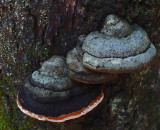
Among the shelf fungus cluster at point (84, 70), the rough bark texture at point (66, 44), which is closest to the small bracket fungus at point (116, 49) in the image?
the shelf fungus cluster at point (84, 70)

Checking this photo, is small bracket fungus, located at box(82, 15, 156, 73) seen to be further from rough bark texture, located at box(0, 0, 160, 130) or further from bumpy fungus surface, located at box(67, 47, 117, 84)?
rough bark texture, located at box(0, 0, 160, 130)

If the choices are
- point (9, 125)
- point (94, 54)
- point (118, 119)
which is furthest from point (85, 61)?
point (9, 125)

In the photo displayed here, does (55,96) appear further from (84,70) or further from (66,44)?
(66,44)

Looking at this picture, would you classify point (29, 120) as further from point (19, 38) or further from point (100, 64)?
point (100, 64)

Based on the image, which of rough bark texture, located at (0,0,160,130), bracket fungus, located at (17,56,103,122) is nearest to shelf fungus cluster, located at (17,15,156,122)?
bracket fungus, located at (17,56,103,122)

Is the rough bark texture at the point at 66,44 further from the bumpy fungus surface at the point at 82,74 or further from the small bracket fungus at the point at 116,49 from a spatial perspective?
the bumpy fungus surface at the point at 82,74

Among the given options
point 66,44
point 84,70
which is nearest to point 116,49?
point 84,70
